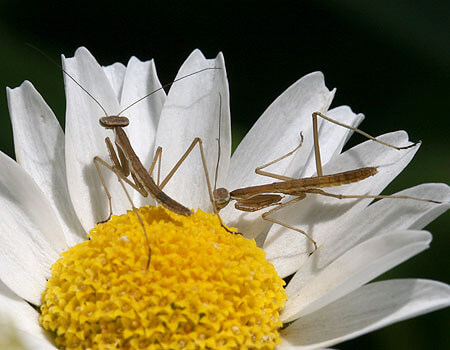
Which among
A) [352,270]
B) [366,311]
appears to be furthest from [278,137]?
[366,311]

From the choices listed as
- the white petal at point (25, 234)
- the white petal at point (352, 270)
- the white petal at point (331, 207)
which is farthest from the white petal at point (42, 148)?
the white petal at point (352, 270)

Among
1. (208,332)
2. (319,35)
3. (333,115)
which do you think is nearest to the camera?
(208,332)

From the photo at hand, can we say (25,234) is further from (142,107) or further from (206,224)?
(142,107)

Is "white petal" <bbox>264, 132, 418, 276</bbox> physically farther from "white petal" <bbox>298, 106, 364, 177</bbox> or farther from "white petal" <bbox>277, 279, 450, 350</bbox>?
"white petal" <bbox>277, 279, 450, 350</bbox>

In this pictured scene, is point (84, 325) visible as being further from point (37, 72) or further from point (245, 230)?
point (37, 72)

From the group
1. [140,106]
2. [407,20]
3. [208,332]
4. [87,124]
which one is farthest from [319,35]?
[208,332]

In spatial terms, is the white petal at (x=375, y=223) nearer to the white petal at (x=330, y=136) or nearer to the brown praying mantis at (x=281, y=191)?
the brown praying mantis at (x=281, y=191)
